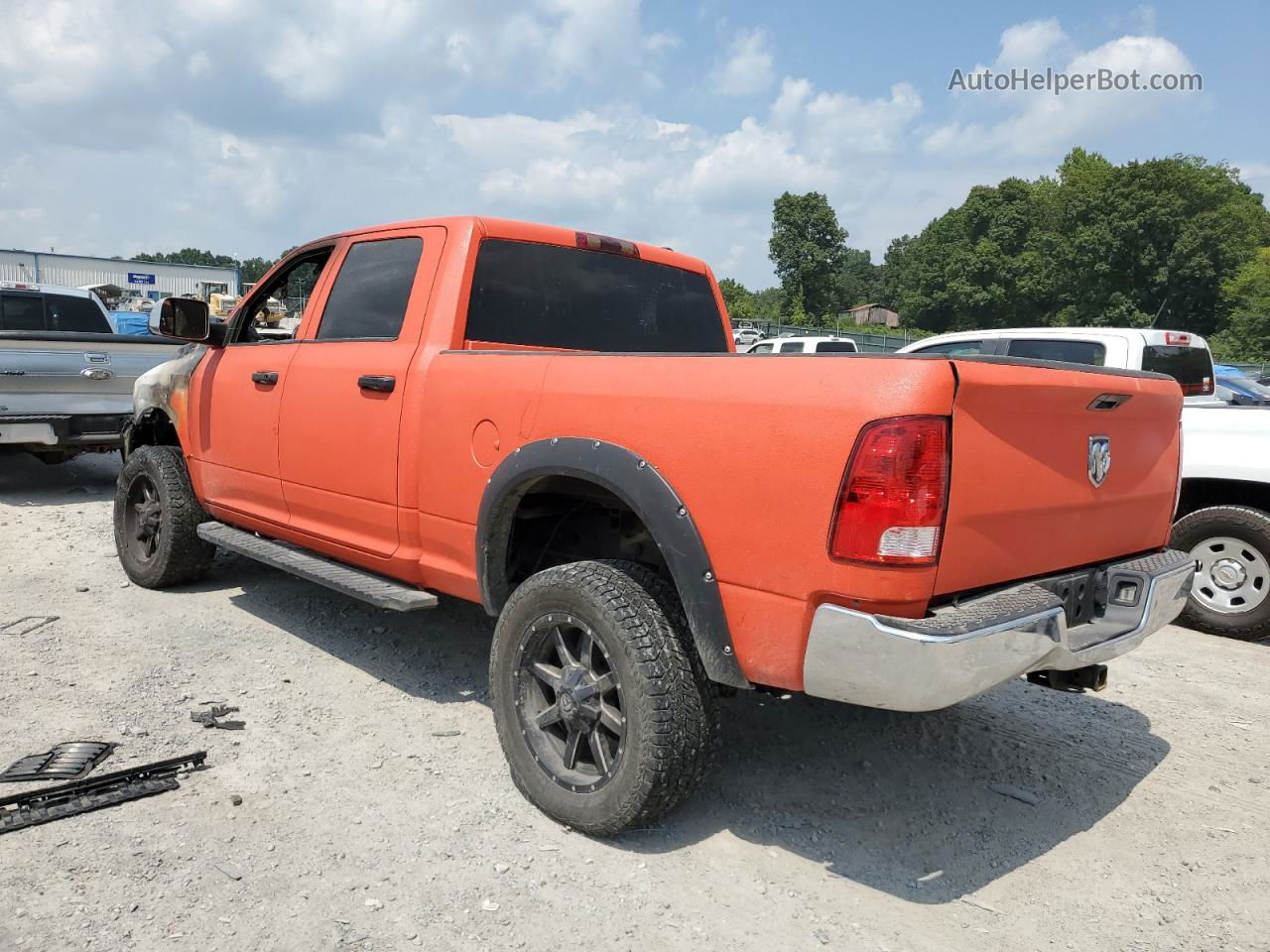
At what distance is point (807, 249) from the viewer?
71.0 meters

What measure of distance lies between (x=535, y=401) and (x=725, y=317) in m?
1.94

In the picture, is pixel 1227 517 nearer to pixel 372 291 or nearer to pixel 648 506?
pixel 648 506

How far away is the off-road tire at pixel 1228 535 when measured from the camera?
5.11 meters

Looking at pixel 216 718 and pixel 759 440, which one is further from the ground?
pixel 759 440

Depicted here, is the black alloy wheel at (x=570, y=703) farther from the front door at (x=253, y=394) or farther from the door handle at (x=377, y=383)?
the front door at (x=253, y=394)

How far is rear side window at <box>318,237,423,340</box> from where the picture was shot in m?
3.76

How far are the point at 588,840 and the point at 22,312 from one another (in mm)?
9974

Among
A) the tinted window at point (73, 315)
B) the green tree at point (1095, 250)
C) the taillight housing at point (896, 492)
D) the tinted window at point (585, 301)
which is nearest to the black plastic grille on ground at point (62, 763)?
the tinted window at point (585, 301)

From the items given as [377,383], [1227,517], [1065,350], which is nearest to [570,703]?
[377,383]

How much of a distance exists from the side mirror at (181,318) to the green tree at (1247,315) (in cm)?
5209

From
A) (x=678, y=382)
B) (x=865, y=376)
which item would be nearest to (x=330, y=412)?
(x=678, y=382)

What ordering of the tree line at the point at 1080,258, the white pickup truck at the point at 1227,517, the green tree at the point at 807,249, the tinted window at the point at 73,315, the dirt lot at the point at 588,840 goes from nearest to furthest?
1. the dirt lot at the point at 588,840
2. the white pickup truck at the point at 1227,517
3. the tinted window at the point at 73,315
4. the tree line at the point at 1080,258
5. the green tree at the point at 807,249

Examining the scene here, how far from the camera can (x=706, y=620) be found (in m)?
2.48

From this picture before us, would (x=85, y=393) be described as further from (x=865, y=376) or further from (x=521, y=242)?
(x=865, y=376)
